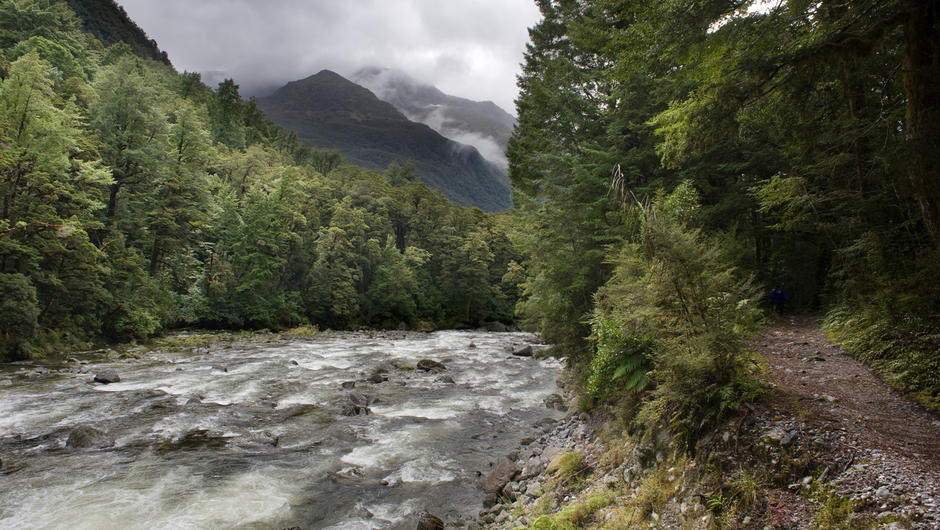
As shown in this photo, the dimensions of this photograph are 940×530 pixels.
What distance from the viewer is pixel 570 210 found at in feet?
40.3

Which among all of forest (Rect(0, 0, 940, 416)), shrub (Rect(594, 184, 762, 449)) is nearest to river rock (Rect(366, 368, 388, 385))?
forest (Rect(0, 0, 940, 416))

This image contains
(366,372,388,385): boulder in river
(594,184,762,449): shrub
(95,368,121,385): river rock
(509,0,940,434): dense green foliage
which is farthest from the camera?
(366,372,388,385): boulder in river

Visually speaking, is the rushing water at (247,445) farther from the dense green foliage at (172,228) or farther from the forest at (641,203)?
the dense green foliage at (172,228)

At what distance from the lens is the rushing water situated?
24.4 ft

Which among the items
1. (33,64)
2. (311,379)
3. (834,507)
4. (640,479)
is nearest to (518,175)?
(311,379)

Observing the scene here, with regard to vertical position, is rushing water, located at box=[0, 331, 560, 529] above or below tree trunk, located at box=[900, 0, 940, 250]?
below

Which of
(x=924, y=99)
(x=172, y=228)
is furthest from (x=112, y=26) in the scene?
(x=924, y=99)

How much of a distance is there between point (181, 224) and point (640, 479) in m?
38.6

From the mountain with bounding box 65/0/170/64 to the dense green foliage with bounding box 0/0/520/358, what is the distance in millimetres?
68850

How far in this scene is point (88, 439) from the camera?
10.0 metres

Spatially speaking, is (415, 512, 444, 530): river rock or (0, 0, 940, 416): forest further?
(415, 512, 444, 530): river rock

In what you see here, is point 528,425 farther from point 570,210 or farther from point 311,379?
point 311,379

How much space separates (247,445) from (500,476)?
6454 mm

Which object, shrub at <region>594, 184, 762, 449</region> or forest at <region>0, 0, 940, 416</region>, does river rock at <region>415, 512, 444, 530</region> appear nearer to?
forest at <region>0, 0, 940, 416</region>
